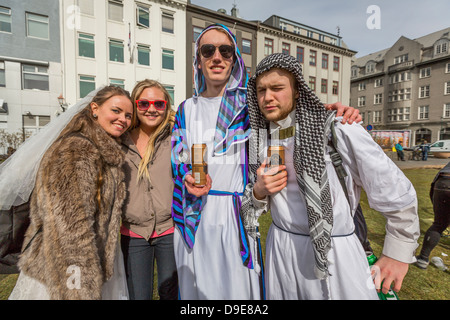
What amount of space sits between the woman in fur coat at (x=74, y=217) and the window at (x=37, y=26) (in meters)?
18.0

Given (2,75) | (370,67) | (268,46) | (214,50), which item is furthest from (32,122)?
(370,67)

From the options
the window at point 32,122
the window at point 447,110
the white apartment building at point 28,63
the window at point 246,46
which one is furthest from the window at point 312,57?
the window at point 32,122

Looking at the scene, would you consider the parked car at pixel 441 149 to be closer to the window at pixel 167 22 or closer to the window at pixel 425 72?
the window at pixel 425 72

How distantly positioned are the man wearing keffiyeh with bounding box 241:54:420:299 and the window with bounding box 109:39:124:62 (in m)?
18.0

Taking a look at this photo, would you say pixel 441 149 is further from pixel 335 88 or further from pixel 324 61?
pixel 324 61

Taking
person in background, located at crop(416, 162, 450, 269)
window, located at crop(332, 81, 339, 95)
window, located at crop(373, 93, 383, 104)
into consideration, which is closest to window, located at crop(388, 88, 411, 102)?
window, located at crop(373, 93, 383, 104)

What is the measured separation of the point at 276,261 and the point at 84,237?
129 centimetres

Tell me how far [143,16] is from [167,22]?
6.14 feet

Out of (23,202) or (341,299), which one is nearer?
(341,299)

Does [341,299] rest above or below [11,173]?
below

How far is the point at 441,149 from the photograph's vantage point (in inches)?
772
